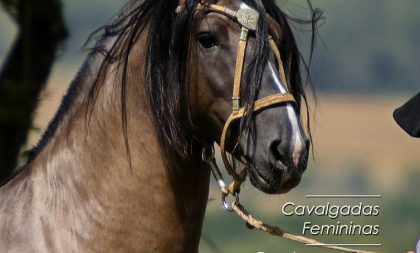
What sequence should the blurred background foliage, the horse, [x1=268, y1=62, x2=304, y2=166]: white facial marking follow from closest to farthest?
[x1=268, y1=62, x2=304, y2=166]: white facial marking, the horse, the blurred background foliage

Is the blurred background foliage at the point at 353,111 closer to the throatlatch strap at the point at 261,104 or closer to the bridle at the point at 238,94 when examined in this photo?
the bridle at the point at 238,94

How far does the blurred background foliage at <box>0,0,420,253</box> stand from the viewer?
4.27 metres

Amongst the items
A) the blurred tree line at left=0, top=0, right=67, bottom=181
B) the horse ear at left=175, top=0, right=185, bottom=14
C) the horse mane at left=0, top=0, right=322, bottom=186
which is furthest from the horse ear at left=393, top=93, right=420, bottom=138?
the blurred tree line at left=0, top=0, right=67, bottom=181

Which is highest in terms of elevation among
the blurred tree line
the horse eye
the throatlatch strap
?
the horse eye

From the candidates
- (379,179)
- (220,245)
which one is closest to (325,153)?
(379,179)

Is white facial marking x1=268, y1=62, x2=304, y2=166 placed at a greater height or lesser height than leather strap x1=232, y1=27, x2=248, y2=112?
lesser

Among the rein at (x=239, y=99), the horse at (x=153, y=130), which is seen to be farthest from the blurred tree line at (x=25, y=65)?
the rein at (x=239, y=99)

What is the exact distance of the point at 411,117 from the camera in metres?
2.65

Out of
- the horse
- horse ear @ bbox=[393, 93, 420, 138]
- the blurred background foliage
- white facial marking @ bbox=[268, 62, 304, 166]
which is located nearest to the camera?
white facial marking @ bbox=[268, 62, 304, 166]

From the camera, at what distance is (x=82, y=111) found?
103 inches

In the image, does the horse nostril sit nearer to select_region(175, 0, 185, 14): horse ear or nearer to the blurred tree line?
select_region(175, 0, 185, 14): horse ear

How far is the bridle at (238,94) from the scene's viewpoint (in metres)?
2.43

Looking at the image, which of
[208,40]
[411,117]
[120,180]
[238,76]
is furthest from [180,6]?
[411,117]

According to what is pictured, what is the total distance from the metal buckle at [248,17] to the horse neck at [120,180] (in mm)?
278
